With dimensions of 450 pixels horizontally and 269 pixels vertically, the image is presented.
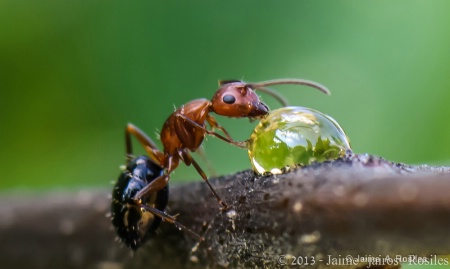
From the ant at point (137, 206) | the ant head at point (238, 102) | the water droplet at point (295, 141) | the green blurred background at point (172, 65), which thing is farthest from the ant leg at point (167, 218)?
the green blurred background at point (172, 65)

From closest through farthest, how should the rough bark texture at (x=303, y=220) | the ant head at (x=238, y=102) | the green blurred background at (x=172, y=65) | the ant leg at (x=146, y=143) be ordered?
1. the rough bark texture at (x=303, y=220)
2. the ant head at (x=238, y=102)
3. the ant leg at (x=146, y=143)
4. the green blurred background at (x=172, y=65)

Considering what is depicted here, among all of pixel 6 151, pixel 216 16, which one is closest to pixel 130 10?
pixel 216 16

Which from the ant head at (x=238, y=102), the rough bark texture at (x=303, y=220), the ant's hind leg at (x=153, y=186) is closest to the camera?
the rough bark texture at (x=303, y=220)

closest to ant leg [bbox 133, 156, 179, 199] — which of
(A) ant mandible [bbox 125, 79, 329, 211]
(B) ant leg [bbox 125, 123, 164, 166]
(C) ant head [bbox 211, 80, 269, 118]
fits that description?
(A) ant mandible [bbox 125, 79, 329, 211]

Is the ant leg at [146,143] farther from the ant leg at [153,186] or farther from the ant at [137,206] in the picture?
the ant leg at [153,186]

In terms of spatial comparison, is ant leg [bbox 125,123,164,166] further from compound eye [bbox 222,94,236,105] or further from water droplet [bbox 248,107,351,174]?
water droplet [bbox 248,107,351,174]

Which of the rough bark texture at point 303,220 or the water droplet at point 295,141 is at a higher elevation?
the water droplet at point 295,141

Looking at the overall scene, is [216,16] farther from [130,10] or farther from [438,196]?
[438,196]
